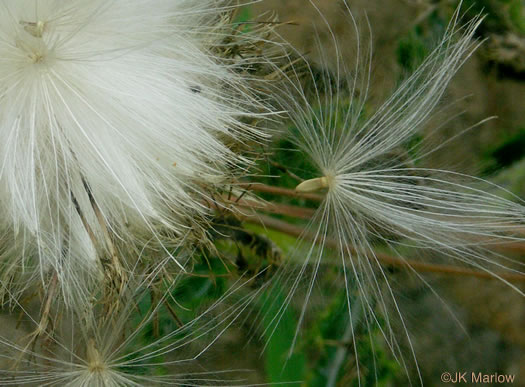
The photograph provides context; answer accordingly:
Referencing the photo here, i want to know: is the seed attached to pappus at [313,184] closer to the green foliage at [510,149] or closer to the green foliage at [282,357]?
the green foliage at [282,357]

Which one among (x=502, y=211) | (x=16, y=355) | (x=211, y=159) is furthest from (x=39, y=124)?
(x=502, y=211)

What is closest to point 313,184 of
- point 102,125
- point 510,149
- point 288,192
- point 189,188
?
point 288,192

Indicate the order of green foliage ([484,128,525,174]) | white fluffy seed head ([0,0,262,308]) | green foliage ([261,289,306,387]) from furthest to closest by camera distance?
green foliage ([484,128,525,174]) → green foliage ([261,289,306,387]) → white fluffy seed head ([0,0,262,308])

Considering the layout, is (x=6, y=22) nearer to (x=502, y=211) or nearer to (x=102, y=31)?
(x=102, y=31)

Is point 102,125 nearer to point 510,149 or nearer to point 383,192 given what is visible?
point 383,192

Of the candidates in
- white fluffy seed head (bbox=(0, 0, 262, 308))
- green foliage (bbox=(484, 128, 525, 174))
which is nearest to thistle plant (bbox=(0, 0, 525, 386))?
white fluffy seed head (bbox=(0, 0, 262, 308))

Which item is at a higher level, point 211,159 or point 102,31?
point 102,31

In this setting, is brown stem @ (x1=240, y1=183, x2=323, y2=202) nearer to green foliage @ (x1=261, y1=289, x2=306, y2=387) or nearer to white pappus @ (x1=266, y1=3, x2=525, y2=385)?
white pappus @ (x1=266, y1=3, x2=525, y2=385)
